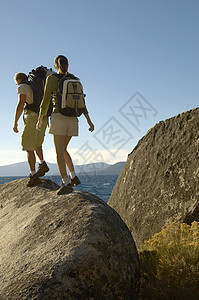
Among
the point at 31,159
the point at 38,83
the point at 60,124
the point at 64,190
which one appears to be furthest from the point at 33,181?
the point at 38,83

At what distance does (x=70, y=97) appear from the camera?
4266 mm

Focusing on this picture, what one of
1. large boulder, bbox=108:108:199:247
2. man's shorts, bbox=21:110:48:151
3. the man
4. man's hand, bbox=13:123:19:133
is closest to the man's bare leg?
the man

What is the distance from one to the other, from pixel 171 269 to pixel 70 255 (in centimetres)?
131

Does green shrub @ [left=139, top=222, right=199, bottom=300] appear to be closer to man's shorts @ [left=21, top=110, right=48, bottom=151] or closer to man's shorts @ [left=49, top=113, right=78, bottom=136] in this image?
man's shorts @ [left=49, top=113, right=78, bottom=136]

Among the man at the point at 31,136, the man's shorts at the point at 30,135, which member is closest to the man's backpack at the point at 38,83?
the man at the point at 31,136

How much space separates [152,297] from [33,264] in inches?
57.1

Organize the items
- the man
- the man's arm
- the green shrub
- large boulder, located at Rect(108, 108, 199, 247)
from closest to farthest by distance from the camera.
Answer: the green shrub → large boulder, located at Rect(108, 108, 199, 247) → the man's arm → the man

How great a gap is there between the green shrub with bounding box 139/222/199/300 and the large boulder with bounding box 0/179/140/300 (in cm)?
37

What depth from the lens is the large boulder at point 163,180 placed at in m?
4.96

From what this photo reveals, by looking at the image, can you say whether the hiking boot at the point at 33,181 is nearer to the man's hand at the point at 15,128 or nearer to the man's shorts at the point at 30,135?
the man's shorts at the point at 30,135

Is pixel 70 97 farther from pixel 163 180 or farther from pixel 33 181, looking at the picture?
pixel 163 180

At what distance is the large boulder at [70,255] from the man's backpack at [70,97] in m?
1.17

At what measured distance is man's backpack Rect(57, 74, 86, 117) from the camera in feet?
14.0

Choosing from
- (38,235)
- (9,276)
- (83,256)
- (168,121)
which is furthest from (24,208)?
(168,121)
